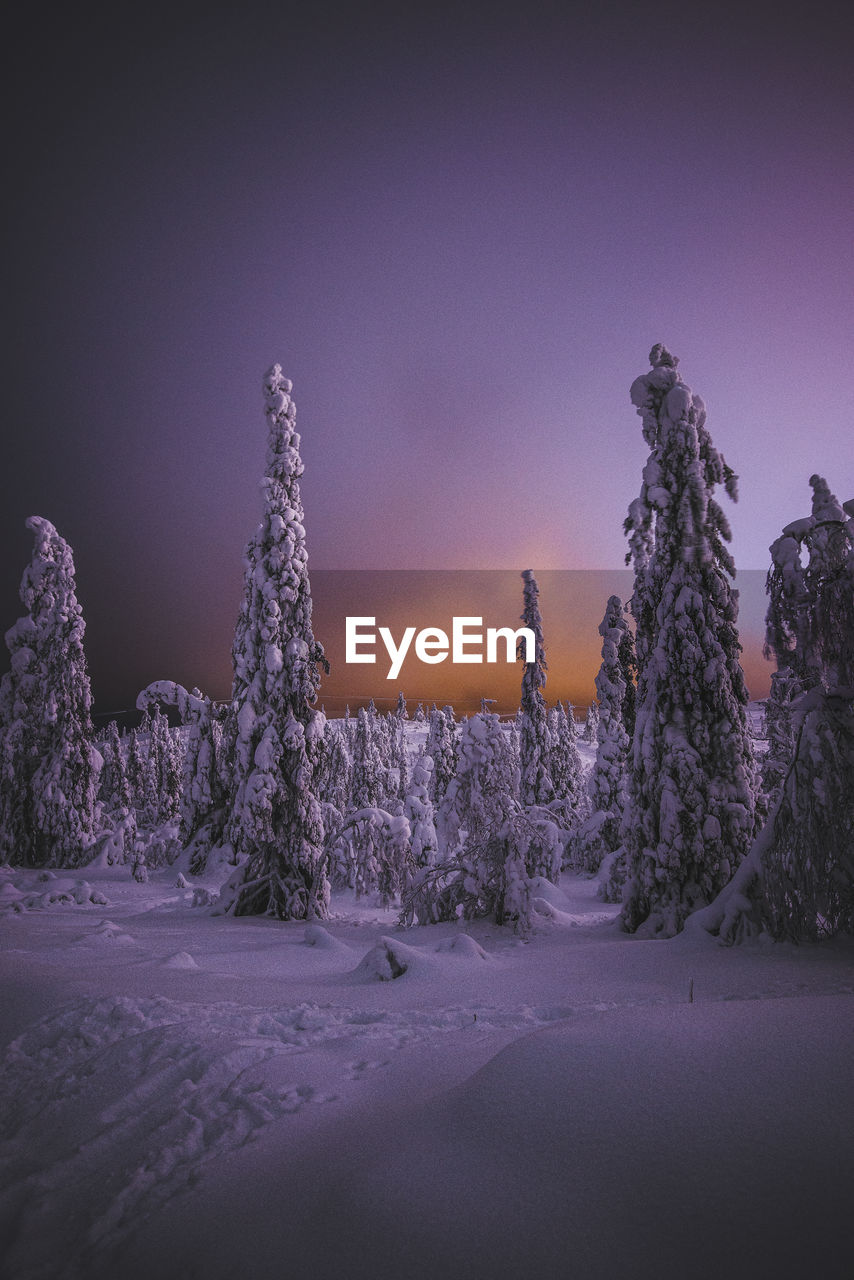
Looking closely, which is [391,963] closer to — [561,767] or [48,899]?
[48,899]

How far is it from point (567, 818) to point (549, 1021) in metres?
29.5

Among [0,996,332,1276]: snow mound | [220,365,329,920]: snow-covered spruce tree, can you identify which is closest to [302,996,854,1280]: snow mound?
[0,996,332,1276]: snow mound

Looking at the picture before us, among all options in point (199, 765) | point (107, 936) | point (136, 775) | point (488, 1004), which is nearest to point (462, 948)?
point (488, 1004)

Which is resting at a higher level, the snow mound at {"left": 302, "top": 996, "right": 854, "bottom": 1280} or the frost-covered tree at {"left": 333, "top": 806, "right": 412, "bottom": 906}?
the snow mound at {"left": 302, "top": 996, "right": 854, "bottom": 1280}

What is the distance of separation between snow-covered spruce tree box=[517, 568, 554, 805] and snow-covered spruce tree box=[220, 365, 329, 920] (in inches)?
609

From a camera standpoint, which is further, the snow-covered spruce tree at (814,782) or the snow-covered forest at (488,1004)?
the snow-covered spruce tree at (814,782)

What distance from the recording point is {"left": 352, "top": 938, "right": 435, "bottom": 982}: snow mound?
23.8ft

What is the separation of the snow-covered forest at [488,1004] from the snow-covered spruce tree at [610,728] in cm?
669

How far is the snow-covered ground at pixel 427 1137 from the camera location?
1986mm

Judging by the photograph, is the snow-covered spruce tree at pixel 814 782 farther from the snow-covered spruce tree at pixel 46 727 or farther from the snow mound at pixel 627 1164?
the snow-covered spruce tree at pixel 46 727

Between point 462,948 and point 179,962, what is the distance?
3776 millimetres

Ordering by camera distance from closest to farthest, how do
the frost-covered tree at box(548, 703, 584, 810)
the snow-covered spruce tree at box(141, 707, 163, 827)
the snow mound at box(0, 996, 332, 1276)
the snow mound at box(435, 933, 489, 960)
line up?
the snow mound at box(0, 996, 332, 1276), the snow mound at box(435, 933, 489, 960), the frost-covered tree at box(548, 703, 584, 810), the snow-covered spruce tree at box(141, 707, 163, 827)

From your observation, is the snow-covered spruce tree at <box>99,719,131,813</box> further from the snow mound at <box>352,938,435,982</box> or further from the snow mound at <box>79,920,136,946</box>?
the snow mound at <box>352,938,435,982</box>

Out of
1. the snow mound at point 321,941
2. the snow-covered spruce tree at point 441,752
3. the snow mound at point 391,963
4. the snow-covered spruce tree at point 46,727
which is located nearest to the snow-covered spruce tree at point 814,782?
the snow mound at point 391,963
